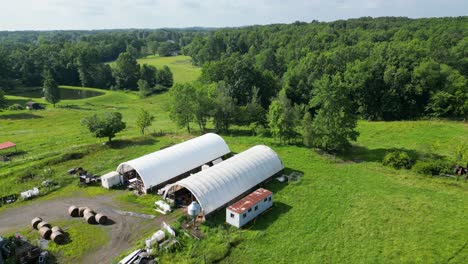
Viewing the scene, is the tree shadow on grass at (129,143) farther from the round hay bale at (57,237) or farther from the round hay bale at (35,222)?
the round hay bale at (57,237)

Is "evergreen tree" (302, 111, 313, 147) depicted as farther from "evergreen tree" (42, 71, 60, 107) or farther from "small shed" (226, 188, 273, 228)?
"evergreen tree" (42, 71, 60, 107)

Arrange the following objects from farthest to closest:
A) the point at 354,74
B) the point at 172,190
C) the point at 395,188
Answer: the point at 354,74 → the point at 395,188 → the point at 172,190

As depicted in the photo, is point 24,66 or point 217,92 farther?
point 24,66

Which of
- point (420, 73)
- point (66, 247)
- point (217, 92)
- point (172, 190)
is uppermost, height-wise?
point (420, 73)

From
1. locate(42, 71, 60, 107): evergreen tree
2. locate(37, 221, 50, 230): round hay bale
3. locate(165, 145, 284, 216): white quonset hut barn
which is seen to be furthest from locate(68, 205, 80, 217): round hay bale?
locate(42, 71, 60, 107): evergreen tree

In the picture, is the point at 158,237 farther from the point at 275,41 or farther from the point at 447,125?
the point at 275,41

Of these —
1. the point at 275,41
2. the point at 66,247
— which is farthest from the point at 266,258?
the point at 275,41

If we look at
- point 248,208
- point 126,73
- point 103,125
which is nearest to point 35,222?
point 248,208
